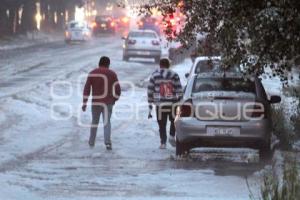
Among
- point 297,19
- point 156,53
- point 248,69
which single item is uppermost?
point 297,19

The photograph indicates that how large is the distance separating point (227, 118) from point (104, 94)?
2.77 m

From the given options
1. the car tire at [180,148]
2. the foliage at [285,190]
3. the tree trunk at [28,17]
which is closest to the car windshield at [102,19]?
the tree trunk at [28,17]

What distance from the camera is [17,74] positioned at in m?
31.0

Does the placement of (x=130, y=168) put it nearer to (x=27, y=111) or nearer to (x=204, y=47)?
(x=204, y=47)

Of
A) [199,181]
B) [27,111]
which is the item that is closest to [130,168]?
[199,181]

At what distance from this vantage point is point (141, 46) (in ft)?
132

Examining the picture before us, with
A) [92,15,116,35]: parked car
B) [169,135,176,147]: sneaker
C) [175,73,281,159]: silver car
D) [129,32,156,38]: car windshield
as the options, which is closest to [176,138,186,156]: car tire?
[175,73,281,159]: silver car

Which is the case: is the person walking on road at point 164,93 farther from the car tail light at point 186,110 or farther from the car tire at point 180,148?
the car tail light at point 186,110

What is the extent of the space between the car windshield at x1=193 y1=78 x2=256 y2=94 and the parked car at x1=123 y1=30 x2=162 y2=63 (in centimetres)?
2674

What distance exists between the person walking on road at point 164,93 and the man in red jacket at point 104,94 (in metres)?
0.70

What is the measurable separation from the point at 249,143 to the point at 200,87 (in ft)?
4.14

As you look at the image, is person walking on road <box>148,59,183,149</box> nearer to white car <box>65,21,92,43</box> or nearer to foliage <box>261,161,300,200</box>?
foliage <box>261,161,300,200</box>

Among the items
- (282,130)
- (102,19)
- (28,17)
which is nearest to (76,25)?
(28,17)

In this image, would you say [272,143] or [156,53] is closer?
[272,143]
